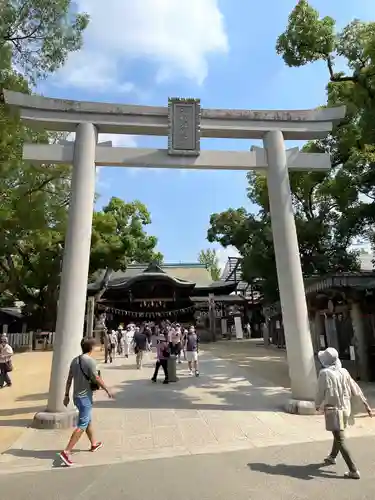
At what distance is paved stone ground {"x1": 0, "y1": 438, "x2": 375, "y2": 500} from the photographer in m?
4.07

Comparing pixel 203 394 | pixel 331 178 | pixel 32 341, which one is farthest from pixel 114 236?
pixel 203 394

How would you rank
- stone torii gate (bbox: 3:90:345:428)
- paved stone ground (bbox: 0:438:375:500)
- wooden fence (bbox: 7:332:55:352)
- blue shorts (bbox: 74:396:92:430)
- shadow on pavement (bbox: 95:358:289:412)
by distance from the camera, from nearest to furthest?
paved stone ground (bbox: 0:438:375:500)
blue shorts (bbox: 74:396:92:430)
stone torii gate (bbox: 3:90:345:428)
shadow on pavement (bbox: 95:358:289:412)
wooden fence (bbox: 7:332:55:352)

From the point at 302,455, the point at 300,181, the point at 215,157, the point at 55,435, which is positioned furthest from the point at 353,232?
the point at 55,435

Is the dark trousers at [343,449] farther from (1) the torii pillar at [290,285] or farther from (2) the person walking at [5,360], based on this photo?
(2) the person walking at [5,360]

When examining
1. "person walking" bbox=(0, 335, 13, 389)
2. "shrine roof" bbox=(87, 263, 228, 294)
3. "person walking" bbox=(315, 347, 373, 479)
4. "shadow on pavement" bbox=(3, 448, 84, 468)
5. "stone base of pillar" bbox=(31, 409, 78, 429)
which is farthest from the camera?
"shrine roof" bbox=(87, 263, 228, 294)

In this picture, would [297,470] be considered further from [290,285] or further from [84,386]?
[290,285]

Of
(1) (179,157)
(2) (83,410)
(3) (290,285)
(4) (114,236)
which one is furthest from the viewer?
(4) (114,236)

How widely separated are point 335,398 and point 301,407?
3.02 m

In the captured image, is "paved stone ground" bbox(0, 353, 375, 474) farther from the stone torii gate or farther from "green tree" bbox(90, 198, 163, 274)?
"green tree" bbox(90, 198, 163, 274)

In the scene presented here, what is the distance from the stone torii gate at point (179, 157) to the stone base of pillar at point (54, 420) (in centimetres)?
61

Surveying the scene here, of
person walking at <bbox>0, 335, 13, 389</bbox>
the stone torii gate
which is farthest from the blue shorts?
person walking at <bbox>0, 335, 13, 389</bbox>

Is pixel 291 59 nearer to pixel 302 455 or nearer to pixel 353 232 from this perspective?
pixel 353 232

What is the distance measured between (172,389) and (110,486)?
5742mm

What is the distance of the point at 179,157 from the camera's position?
8617 mm
